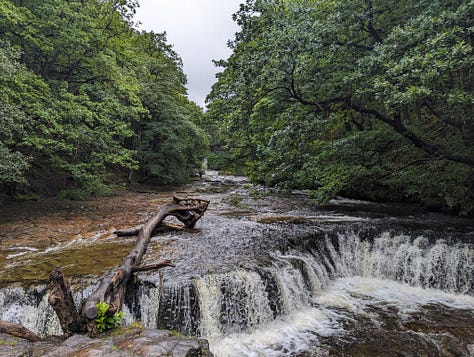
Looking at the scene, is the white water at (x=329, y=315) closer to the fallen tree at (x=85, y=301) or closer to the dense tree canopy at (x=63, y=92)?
the fallen tree at (x=85, y=301)

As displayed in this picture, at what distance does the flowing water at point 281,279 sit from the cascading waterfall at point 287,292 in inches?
0.9

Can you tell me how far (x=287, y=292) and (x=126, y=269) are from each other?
3.63m

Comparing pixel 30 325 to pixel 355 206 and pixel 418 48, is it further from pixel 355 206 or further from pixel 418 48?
pixel 355 206

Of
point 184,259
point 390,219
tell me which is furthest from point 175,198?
point 390,219

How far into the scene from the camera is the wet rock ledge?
291 cm

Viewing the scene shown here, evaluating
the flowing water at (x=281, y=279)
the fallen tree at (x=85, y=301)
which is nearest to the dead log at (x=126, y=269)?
the fallen tree at (x=85, y=301)

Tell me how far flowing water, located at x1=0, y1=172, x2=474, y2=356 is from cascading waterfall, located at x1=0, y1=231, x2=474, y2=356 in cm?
2

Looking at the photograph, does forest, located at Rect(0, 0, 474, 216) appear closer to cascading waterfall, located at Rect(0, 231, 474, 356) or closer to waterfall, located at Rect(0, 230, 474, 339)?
waterfall, located at Rect(0, 230, 474, 339)

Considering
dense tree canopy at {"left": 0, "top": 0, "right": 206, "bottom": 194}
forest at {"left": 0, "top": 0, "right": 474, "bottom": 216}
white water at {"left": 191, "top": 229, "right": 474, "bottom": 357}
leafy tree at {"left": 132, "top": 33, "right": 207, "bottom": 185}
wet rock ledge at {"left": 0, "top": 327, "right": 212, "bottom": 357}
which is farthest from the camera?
leafy tree at {"left": 132, "top": 33, "right": 207, "bottom": 185}

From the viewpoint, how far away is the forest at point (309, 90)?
6.86 meters

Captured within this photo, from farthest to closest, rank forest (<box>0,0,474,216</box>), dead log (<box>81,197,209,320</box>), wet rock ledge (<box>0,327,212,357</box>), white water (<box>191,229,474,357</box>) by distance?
forest (<box>0,0,474,216</box>)
white water (<box>191,229,474,357</box>)
dead log (<box>81,197,209,320</box>)
wet rock ledge (<box>0,327,212,357</box>)

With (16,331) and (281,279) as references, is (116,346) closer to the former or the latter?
(16,331)

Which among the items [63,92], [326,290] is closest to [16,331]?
[326,290]

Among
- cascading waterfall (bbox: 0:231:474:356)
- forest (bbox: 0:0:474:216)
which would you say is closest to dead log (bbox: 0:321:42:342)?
cascading waterfall (bbox: 0:231:474:356)
